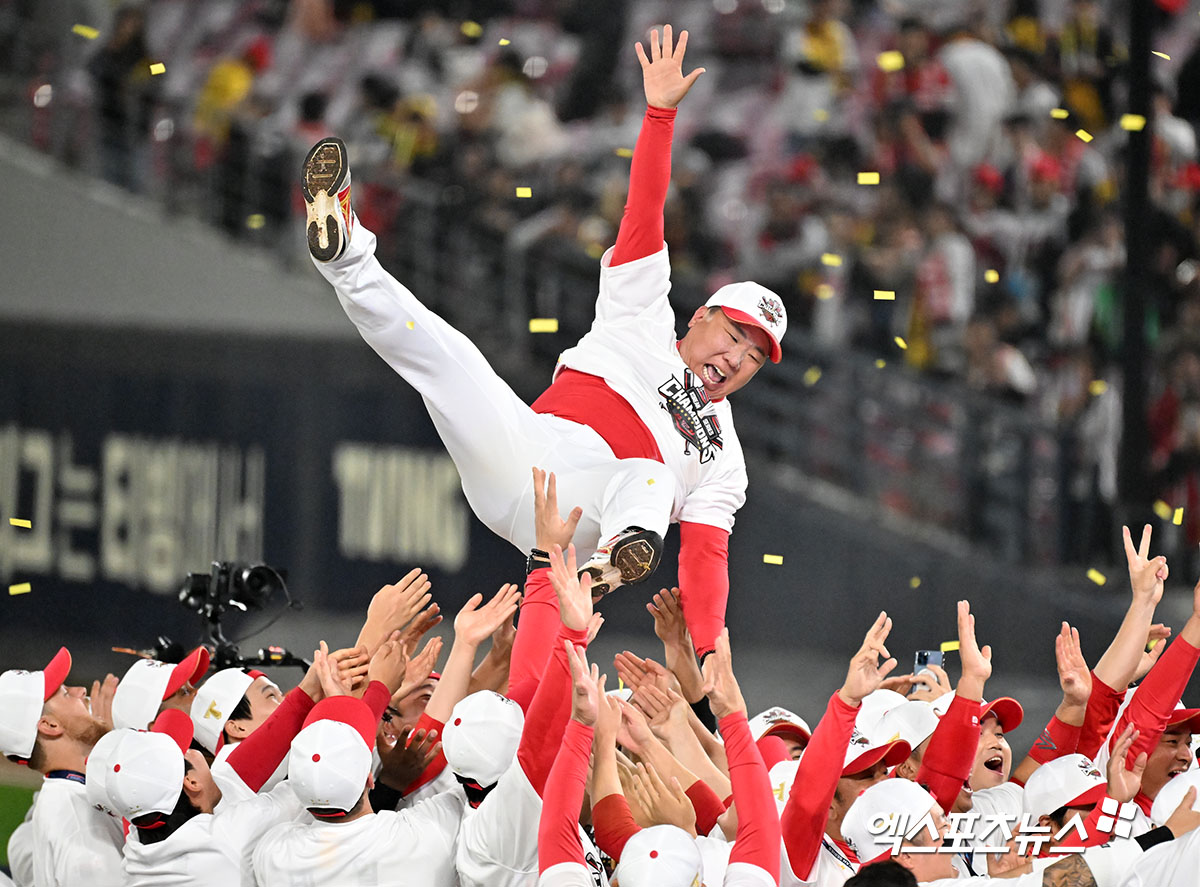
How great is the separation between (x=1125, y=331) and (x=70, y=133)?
597 cm

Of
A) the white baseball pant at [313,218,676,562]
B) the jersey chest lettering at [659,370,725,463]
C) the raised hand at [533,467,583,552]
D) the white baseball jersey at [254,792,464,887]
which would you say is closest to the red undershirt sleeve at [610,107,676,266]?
the jersey chest lettering at [659,370,725,463]

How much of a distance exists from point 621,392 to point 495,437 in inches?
15.8

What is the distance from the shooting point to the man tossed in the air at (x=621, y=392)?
3877mm

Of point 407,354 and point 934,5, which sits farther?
point 934,5

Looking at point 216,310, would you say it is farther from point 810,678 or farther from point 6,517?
point 810,678

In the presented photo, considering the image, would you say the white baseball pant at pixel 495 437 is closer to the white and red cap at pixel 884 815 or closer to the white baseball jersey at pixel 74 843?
the white and red cap at pixel 884 815

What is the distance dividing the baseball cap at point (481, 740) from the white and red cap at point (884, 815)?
2.47ft

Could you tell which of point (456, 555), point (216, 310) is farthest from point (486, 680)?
point (216, 310)

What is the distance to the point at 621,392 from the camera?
4.31m

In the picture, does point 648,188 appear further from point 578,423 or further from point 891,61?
point 891,61

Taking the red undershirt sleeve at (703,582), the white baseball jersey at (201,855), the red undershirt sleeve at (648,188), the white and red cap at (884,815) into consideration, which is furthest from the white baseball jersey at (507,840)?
the red undershirt sleeve at (648,188)

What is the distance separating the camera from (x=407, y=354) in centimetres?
398

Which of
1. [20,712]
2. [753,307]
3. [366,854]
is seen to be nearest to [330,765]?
[366,854]

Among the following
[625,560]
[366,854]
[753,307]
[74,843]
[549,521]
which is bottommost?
[74,843]
